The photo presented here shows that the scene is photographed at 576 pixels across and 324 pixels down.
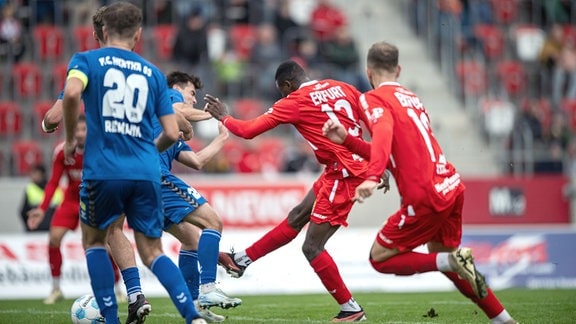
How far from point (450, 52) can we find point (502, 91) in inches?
66.1

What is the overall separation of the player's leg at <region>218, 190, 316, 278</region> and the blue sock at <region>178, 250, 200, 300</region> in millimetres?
357

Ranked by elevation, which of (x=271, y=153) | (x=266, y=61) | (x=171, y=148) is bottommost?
(x=271, y=153)

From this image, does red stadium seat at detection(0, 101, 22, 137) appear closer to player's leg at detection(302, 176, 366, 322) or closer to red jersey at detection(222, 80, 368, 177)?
red jersey at detection(222, 80, 368, 177)

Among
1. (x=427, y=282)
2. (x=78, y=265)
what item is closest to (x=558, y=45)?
(x=427, y=282)

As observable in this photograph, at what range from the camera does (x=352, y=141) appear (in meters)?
10.0

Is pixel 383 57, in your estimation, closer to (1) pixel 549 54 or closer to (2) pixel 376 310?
(2) pixel 376 310

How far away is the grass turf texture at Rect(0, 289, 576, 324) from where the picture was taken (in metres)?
11.3

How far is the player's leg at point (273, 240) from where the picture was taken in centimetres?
1155

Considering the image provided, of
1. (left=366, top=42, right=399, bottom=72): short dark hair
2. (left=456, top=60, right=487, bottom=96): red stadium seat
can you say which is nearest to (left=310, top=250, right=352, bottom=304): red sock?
(left=366, top=42, right=399, bottom=72): short dark hair

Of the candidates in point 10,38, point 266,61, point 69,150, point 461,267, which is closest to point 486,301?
point 461,267

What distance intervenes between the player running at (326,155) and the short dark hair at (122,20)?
247cm

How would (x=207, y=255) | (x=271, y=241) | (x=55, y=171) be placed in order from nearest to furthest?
(x=207, y=255) < (x=271, y=241) < (x=55, y=171)

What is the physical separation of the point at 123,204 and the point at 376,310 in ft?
16.3

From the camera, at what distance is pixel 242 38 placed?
993 inches
